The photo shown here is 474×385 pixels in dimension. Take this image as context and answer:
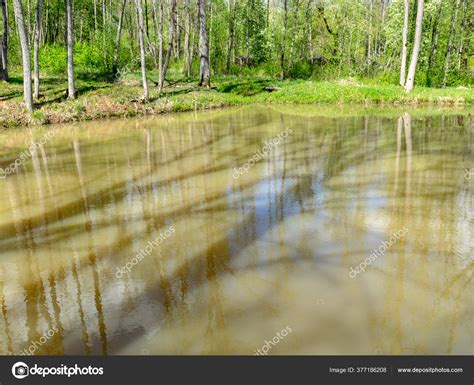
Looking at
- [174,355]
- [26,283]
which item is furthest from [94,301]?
[174,355]

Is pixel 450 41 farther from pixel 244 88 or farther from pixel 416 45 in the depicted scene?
pixel 244 88

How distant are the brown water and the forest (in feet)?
44.7

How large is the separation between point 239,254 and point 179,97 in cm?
2254

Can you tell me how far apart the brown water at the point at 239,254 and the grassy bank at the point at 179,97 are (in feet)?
33.8

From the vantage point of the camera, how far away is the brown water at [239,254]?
158 inches

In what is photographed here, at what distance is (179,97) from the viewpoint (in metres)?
26.8

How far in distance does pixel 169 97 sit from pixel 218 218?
20726mm

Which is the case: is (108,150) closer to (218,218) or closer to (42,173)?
(42,173)

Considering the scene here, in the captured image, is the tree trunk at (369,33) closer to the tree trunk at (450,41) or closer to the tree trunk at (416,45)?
the tree trunk at (450,41)

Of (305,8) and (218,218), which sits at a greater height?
(305,8)

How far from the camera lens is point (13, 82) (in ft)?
81.7

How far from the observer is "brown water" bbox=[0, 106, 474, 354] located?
4008mm

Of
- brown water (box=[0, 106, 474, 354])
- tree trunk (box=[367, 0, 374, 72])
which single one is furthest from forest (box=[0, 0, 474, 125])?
brown water (box=[0, 106, 474, 354])
